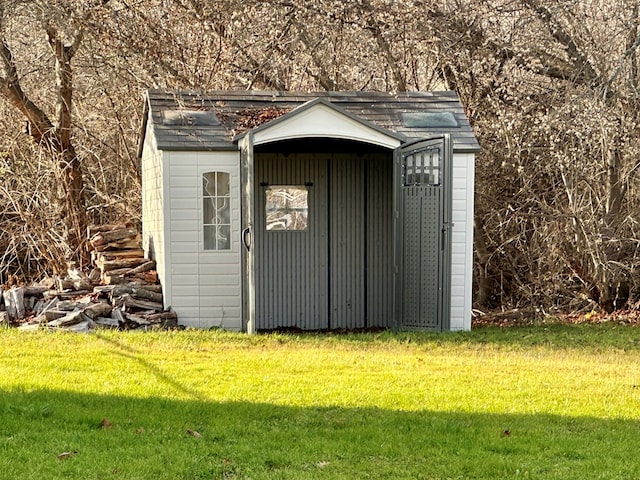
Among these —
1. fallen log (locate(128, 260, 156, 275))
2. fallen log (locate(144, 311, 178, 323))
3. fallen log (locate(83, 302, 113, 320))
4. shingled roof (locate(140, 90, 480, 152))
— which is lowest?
fallen log (locate(144, 311, 178, 323))

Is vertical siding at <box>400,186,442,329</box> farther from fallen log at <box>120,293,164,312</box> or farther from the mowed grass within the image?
fallen log at <box>120,293,164,312</box>

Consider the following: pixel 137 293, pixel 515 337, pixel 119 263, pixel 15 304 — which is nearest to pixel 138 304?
pixel 137 293

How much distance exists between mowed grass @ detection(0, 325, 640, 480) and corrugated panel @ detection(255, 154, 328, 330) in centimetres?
235

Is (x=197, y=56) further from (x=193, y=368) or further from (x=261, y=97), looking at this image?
(x=193, y=368)

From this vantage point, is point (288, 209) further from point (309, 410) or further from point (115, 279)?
point (309, 410)

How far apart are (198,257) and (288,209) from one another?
1.53 meters

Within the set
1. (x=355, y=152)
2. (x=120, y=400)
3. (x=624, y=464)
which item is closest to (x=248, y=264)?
(x=355, y=152)

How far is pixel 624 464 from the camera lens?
511cm

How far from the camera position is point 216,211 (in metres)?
11.1

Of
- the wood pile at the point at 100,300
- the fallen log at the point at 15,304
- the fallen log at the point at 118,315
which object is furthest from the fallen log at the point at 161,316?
the fallen log at the point at 15,304

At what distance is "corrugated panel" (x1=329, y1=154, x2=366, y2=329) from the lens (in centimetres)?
1197

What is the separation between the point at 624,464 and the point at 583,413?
1.27 metres

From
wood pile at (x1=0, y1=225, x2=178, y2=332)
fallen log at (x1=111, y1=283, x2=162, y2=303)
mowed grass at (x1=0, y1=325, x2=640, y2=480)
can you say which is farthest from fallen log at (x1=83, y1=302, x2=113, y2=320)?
mowed grass at (x1=0, y1=325, x2=640, y2=480)

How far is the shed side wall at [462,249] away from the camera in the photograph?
11117 mm
